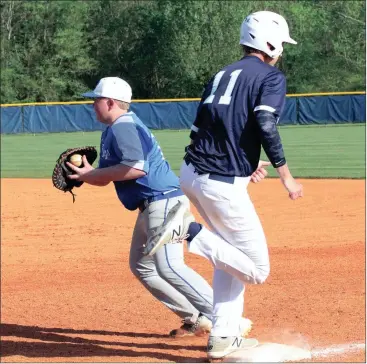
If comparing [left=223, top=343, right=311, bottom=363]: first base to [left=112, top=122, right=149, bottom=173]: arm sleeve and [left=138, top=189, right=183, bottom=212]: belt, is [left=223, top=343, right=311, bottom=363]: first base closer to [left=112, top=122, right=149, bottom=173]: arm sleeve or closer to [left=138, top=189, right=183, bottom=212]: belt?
[left=138, top=189, right=183, bottom=212]: belt

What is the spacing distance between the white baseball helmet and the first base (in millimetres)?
1690

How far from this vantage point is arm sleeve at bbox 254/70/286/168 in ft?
14.6

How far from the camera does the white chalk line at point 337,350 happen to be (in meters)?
4.98

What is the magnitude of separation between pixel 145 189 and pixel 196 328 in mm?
986

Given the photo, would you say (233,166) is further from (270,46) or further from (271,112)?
(270,46)

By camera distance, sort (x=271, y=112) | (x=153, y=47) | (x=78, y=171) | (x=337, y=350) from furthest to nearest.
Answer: (x=153, y=47) → (x=78, y=171) → (x=337, y=350) → (x=271, y=112)

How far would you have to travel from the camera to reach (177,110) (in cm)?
3656

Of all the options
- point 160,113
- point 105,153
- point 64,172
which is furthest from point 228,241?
point 160,113

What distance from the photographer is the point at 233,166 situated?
4629mm

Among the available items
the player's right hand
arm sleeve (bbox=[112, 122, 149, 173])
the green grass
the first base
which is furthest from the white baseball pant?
the green grass

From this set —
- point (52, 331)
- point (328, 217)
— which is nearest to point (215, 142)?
point (52, 331)

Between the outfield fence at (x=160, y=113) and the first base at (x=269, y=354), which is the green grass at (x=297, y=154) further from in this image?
the first base at (x=269, y=354)

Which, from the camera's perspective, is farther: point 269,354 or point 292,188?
point 269,354

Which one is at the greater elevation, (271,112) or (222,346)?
(271,112)
